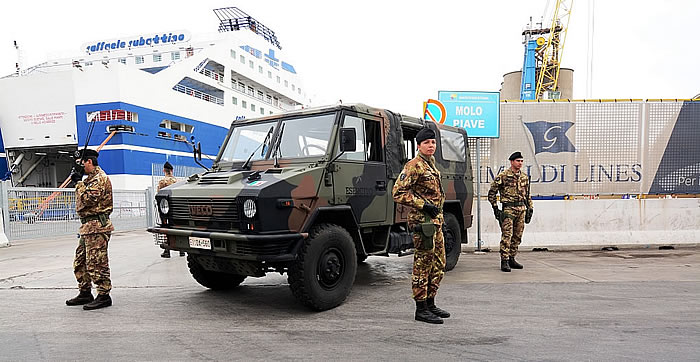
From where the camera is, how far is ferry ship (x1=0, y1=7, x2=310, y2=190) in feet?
70.7

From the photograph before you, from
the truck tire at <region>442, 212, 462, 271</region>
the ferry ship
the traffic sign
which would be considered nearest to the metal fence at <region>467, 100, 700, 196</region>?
the traffic sign

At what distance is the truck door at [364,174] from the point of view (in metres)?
4.56

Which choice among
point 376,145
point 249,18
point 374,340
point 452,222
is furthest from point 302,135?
point 249,18

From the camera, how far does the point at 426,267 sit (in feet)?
12.9

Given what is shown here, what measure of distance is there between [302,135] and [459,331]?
2611 millimetres

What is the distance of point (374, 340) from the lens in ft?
11.5

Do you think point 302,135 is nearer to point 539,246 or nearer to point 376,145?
point 376,145

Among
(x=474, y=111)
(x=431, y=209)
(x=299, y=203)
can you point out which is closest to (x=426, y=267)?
(x=431, y=209)

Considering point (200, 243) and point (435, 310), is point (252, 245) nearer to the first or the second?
point (200, 243)

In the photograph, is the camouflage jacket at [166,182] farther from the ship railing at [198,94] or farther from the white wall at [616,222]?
the ship railing at [198,94]

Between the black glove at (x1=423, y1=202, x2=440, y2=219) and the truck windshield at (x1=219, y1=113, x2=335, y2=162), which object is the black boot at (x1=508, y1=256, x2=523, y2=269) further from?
the truck windshield at (x1=219, y1=113, x2=335, y2=162)

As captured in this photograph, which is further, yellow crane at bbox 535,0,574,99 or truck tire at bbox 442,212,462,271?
yellow crane at bbox 535,0,574,99

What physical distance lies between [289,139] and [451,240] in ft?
9.66

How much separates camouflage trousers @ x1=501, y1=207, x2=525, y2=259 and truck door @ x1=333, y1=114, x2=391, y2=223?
2291mm
